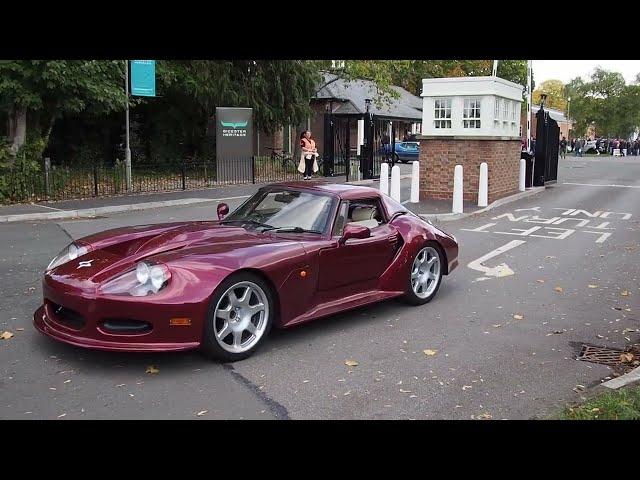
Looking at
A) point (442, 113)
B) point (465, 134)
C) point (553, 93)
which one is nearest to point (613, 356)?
point (465, 134)

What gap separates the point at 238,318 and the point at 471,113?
44.4 ft

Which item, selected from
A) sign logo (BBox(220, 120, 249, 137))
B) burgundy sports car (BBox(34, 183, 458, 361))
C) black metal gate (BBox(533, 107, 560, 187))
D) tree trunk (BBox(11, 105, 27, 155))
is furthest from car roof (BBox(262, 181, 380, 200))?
black metal gate (BBox(533, 107, 560, 187))

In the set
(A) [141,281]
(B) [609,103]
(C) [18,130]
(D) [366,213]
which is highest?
(B) [609,103]

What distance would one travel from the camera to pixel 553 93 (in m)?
136

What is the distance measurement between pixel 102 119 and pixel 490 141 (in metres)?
16.0

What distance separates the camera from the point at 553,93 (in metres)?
136

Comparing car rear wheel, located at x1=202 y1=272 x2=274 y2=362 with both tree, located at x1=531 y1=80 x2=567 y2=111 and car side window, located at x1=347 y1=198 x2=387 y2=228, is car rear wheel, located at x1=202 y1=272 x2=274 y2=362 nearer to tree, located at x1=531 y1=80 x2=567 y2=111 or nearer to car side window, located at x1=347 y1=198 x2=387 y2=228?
car side window, located at x1=347 y1=198 x2=387 y2=228

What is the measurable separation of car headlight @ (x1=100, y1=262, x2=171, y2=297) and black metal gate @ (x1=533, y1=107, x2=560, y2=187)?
1863 centimetres

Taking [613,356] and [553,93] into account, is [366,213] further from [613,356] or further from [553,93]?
[553,93]

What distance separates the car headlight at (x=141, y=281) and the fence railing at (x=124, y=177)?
12.1 m

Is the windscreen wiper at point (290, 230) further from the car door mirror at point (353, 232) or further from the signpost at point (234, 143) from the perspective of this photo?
the signpost at point (234, 143)

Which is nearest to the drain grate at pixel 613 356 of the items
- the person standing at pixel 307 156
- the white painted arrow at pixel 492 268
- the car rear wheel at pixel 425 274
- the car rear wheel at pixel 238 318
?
the car rear wheel at pixel 425 274

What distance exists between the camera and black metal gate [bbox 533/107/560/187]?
21.2m

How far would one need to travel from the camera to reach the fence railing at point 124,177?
15.8m
